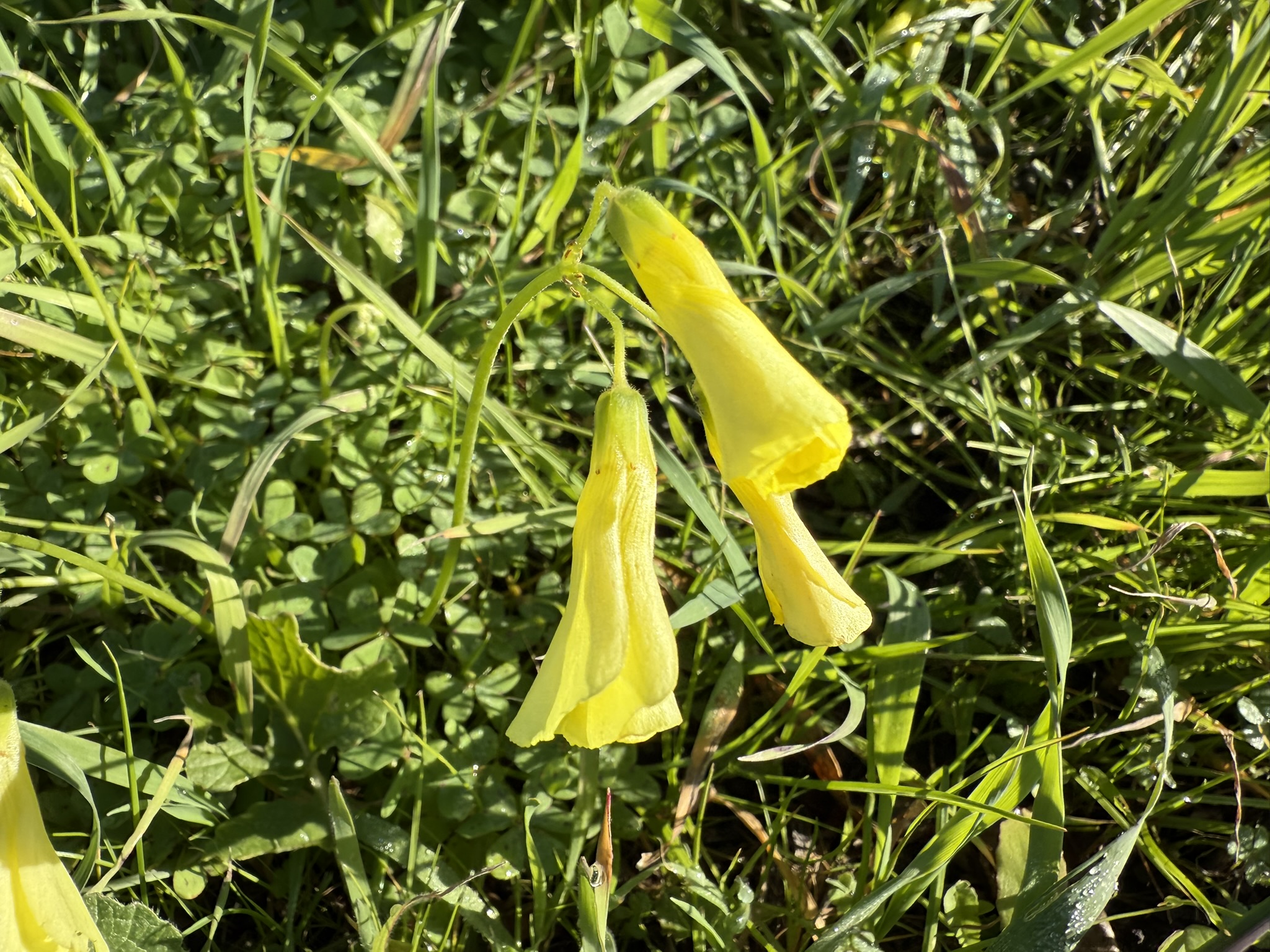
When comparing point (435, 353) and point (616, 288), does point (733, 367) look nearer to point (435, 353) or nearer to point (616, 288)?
point (616, 288)

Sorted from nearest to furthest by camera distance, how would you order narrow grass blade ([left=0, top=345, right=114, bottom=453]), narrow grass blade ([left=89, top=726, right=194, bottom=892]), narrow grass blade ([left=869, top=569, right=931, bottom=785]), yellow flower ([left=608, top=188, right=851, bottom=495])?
yellow flower ([left=608, top=188, right=851, bottom=495])
narrow grass blade ([left=89, top=726, right=194, bottom=892])
narrow grass blade ([left=0, top=345, right=114, bottom=453])
narrow grass blade ([left=869, top=569, right=931, bottom=785])

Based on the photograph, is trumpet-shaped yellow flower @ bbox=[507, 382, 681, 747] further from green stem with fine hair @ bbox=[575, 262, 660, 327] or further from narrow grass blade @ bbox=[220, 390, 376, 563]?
narrow grass blade @ bbox=[220, 390, 376, 563]

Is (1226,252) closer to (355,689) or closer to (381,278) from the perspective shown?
(381,278)

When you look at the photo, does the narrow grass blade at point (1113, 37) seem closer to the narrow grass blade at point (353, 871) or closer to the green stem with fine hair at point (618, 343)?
the green stem with fine hair at point (618, 343)

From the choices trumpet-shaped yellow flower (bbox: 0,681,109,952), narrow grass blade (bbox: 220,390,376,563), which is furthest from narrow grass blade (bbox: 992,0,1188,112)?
trumpet-shaped yellow flower (bbox: 0,681,109,952)

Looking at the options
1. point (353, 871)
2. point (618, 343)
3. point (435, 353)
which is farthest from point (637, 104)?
point (353, 871)

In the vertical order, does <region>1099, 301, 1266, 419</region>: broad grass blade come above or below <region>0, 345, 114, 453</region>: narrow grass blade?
below

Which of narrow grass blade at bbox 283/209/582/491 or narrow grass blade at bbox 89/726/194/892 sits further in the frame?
narrow grass blade at bbox 283/209/582/491

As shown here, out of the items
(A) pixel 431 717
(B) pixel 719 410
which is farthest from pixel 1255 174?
(A) pixel 431 717
